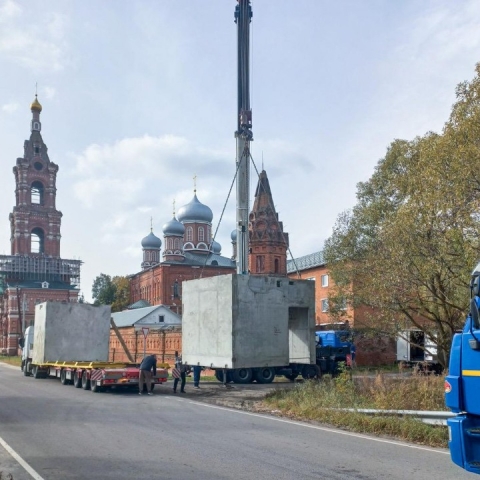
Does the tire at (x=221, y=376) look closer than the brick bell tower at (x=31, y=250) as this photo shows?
Yes

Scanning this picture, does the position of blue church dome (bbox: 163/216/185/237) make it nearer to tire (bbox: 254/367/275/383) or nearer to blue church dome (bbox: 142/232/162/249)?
blue church dome (bbox: 142/232/162/249)

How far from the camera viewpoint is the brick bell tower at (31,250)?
265 ft

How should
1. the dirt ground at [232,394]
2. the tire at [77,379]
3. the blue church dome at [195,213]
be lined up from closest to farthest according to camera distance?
the dirt ground at [232,394] → the tire at [77,379] → the blue church dome at [195,213]

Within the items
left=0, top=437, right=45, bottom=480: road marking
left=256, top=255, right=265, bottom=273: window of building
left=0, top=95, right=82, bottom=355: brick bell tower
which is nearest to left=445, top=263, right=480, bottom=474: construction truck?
left=0, top=437, right=45, bottom=480: road marking

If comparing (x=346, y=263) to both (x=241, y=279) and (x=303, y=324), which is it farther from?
(x=241, y=279)

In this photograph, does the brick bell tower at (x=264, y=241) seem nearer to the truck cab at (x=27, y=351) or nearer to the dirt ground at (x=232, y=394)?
the truck cab at (x=27, y=351)

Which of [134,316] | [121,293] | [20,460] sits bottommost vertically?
[20,460]

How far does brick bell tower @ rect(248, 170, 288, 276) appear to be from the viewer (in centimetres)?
6406

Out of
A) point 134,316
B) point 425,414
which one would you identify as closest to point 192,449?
point 425,414

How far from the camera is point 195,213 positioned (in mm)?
92500

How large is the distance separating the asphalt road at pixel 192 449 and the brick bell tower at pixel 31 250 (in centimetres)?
6817

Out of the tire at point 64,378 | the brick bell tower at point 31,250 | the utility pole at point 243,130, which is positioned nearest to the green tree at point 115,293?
the brick bell tower at point 31,250

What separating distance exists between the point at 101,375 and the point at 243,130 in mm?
10150

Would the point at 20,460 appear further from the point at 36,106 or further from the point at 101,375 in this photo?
the point at 36,106
